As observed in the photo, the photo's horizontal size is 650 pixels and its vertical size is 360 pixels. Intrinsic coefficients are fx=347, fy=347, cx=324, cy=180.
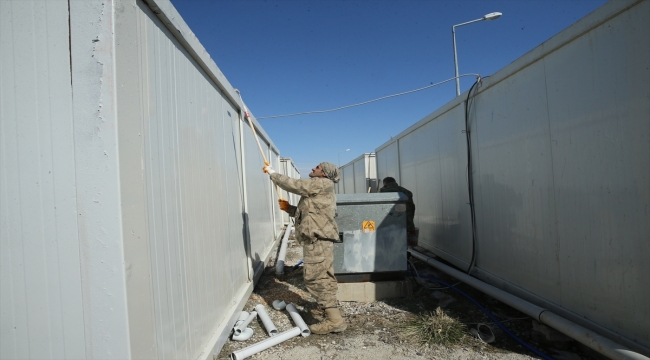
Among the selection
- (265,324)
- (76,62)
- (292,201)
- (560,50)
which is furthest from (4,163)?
(292,201)

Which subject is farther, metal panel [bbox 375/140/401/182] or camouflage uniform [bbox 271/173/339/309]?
metal panel [bbox 375/140/401/182]

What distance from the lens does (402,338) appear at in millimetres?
3309

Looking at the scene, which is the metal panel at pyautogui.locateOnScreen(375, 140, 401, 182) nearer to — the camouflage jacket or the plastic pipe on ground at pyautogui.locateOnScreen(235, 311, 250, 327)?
the camouflage jacket

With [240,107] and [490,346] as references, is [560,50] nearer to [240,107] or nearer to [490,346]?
[490,346]

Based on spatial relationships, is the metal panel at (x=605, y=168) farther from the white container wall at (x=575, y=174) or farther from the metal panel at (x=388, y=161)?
the metal panel at (x=388, y=161)

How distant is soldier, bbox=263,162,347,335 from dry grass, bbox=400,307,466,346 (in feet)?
2.19

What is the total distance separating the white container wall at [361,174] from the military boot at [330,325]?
312 inches

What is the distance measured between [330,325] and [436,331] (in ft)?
3.32

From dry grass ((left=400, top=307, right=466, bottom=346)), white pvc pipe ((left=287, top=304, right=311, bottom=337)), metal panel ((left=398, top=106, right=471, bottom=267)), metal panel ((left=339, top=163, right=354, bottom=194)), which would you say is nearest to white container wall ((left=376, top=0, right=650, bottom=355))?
metal panel ((left=398, top=106, right=471, bottom=267))

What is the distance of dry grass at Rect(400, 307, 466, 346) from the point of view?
3.19 metres

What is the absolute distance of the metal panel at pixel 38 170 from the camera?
1556 millimetres

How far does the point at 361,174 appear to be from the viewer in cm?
1395

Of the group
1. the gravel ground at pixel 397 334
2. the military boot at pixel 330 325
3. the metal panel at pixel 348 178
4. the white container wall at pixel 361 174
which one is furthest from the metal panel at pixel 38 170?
the metal panel at pixel 348 178

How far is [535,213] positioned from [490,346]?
4.33 ft
